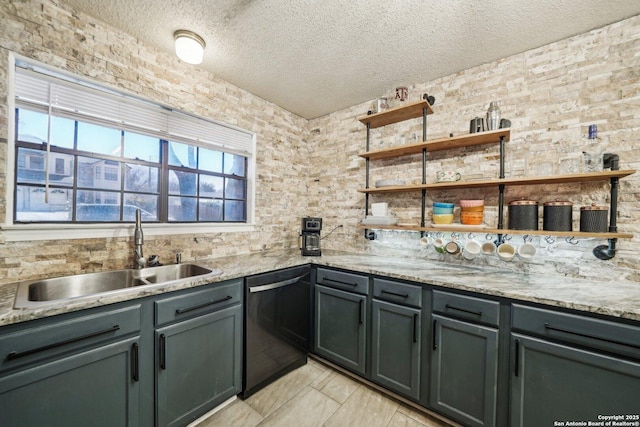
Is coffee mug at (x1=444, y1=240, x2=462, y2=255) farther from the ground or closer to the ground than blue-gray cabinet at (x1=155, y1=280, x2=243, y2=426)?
farther from the ground

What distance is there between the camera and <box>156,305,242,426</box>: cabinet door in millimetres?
1428

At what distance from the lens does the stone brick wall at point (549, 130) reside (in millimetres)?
1610

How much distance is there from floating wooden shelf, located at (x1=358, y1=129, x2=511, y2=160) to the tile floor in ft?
6.78

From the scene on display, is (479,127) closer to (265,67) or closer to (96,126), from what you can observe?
(265,67)

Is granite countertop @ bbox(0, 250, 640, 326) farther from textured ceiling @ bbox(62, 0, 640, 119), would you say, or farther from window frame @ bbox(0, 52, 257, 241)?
textured ceiling @ bbox(62, 0, 640, 119)

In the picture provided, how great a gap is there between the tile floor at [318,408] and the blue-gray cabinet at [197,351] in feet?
0.52

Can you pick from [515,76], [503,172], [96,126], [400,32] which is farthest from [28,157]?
[515,76]

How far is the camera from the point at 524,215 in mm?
1770

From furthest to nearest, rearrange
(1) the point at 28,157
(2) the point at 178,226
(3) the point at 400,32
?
1. (2) the point at 178,226
2. (3) the point at 400,32
3. (1) the point at 28,157

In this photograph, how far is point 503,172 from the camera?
77.3 inches

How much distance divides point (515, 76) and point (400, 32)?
1.04 m

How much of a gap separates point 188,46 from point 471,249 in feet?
8.69

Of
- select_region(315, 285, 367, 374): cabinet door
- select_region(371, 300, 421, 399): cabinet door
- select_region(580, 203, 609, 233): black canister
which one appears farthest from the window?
select_region(580, 203, 609, 233): black canister

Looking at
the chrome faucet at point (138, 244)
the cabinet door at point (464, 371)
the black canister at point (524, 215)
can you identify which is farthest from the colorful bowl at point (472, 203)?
the chrome faucet at point (138, 244)
